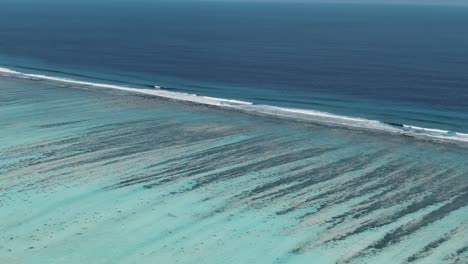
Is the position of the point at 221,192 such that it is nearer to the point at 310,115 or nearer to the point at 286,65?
the point at 310,115

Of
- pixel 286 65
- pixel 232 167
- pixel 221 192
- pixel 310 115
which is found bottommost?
pixel 221 192

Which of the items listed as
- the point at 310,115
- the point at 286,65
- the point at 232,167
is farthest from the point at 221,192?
the point at 286,65

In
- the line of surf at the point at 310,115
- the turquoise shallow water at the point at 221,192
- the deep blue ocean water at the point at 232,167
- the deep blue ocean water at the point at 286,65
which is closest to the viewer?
the turquoise shallow water at the point at 221,192

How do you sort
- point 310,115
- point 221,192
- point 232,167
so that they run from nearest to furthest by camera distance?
point 221,192
point 232,167
point 310,115

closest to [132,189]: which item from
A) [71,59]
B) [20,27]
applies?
[71,59]

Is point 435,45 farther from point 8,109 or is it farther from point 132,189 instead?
point 132,189

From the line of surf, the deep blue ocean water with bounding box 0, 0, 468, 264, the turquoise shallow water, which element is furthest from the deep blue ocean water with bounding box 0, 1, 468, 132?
the turquoise shallow water

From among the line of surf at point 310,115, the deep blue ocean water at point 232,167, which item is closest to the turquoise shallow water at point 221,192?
the deep blue ocean water at point 232,167

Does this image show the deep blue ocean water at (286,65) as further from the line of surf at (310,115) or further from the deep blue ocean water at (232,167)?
the line of surf at (310,115)
